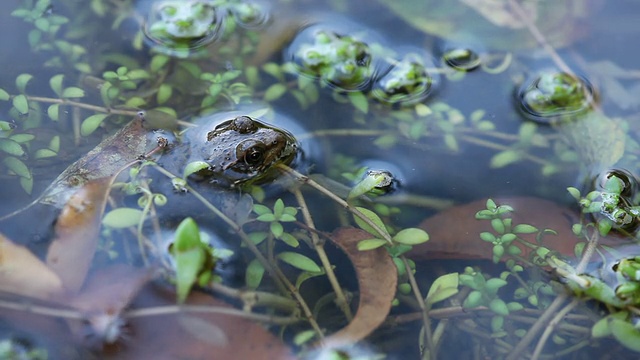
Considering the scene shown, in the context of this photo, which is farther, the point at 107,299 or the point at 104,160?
the point at 104,160

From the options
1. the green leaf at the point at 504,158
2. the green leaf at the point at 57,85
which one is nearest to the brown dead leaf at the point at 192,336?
the green leaf at the point at 57,85

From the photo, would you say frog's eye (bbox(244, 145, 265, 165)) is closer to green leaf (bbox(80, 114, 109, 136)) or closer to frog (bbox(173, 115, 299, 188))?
frog (bbox(173, 115, 299, 188))

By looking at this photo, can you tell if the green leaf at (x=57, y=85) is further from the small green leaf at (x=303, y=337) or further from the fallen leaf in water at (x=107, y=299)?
the small green leaf at (x=303, y=337)

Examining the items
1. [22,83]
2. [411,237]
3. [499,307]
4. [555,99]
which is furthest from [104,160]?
[555,99]

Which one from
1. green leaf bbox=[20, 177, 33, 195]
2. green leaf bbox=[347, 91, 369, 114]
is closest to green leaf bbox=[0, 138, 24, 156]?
green leaf bbox=[20, 177, 33, 195]

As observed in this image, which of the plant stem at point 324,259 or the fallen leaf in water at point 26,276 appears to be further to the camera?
the plant stem at point 324,259

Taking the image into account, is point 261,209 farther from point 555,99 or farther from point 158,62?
point 555,99

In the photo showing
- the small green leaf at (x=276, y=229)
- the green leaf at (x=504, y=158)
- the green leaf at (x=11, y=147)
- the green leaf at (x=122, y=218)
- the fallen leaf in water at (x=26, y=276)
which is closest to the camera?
the fallen leaf in water at (x=26, y=276)
